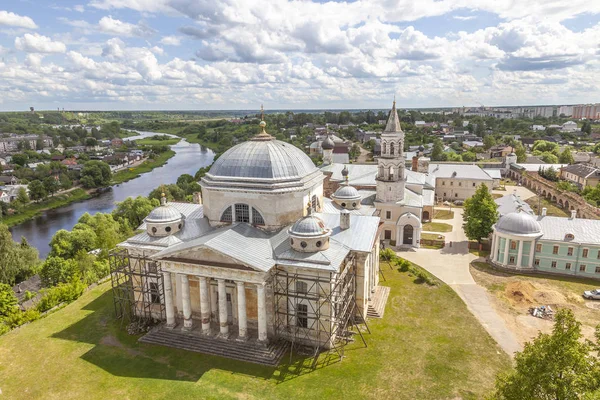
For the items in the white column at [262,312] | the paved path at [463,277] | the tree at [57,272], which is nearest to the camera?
the white column at [262,312]

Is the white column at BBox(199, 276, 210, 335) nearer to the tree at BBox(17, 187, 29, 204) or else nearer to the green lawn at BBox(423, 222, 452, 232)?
the green lawn at BBox(423, 222, 452, 232)

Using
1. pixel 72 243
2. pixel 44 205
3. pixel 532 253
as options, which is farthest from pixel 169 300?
pixel 44 205

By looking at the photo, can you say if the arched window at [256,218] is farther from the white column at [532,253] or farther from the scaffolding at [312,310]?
the white column at [532,253]

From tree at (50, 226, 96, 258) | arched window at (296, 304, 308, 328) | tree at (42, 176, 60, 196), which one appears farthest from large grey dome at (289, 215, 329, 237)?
tree at (42, 176, 60, 196)

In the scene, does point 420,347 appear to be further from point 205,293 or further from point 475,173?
point 475,173

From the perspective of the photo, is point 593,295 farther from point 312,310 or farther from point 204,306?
point 204,306

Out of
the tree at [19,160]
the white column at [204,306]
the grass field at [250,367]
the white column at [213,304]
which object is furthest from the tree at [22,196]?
the white column at [204,306]

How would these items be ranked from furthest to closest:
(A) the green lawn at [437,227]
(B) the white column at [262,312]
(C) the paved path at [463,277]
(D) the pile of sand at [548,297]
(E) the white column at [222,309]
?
(A) the green lawn at [437,227] → (D) the pile of sand at [548,297] → (C) the paved path at [463,277] → (E) the white column at [222,309] → (B) the white column at [262,312]
